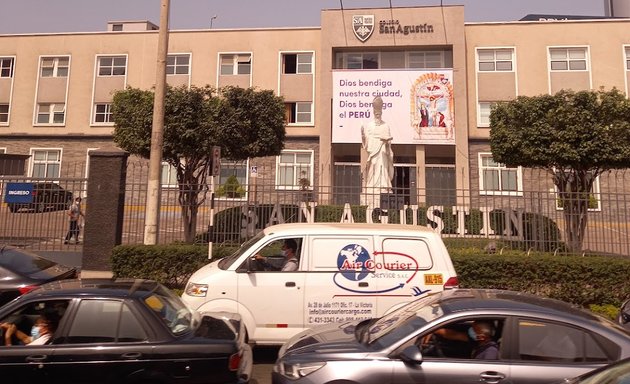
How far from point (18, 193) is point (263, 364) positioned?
9221 millimetres

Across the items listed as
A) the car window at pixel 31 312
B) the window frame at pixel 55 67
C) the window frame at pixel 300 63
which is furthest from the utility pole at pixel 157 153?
the window frame at pixel 55 67

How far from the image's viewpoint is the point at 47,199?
11.9 m

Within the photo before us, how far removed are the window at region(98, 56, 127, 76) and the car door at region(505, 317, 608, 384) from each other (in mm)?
33252

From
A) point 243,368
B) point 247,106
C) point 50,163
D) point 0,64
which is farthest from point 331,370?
point 0,64

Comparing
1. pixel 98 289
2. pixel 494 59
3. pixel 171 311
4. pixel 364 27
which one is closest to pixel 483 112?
pixel 494 59

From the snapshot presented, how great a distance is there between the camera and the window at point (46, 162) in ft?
102

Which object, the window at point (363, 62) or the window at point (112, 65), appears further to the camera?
the window at point (112, 65)

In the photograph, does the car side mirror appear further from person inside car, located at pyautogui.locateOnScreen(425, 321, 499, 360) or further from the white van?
the white van

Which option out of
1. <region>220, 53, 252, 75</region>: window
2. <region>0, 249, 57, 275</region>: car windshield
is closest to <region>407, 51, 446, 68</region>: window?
<region>220, 53, 252, 75</region>: window

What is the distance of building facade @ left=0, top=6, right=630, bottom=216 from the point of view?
28484 mm

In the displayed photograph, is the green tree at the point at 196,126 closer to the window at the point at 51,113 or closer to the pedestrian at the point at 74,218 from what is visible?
the pedestrian at the point at 74,218

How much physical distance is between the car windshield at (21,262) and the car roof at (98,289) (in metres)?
2.96

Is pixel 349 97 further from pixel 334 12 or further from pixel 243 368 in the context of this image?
pixel 243 368

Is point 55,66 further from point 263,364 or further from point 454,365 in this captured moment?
point 454,365
